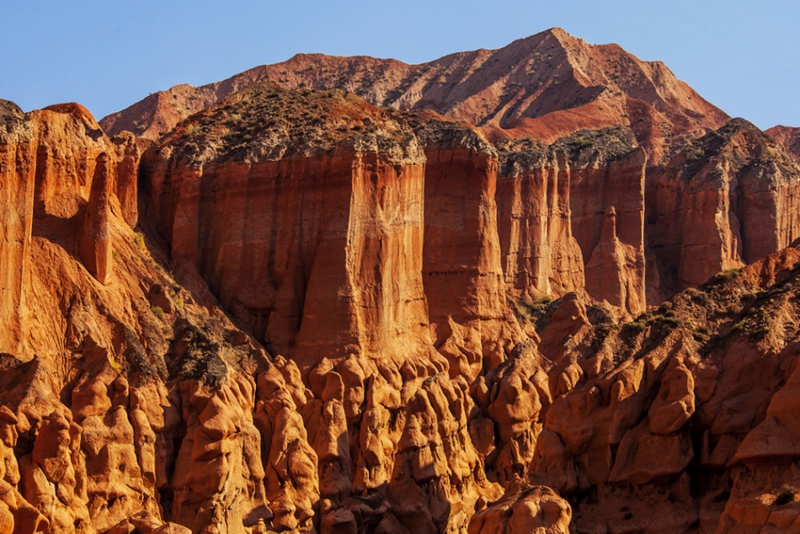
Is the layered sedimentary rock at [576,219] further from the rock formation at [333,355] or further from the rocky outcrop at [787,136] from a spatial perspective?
the rocky outcrop at [787,136]

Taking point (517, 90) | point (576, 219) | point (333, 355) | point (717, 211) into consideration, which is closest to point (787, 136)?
point (517, 90)

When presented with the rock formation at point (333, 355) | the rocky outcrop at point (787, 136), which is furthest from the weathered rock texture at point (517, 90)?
the rock formation at point (333, 355)

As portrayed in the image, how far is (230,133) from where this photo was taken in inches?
2726

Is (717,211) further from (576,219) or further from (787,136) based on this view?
(787,136)

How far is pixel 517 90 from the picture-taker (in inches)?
5256

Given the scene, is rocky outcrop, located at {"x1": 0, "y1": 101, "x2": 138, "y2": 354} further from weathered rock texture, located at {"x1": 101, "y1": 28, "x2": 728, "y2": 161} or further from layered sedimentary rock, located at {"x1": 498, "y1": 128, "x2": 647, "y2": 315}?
weathered rock texture, located at {"x1": 101, "y1": 28, "x2": 728, "y2": 161}

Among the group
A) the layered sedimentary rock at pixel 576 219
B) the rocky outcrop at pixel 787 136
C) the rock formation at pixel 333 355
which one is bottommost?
the rock formation at pixel 333 355

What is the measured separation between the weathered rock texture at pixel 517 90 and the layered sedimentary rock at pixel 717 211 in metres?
→ 8.72

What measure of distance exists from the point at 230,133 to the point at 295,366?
1086cm

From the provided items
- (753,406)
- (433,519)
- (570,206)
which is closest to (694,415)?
(753,406)

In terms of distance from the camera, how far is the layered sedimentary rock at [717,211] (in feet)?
326

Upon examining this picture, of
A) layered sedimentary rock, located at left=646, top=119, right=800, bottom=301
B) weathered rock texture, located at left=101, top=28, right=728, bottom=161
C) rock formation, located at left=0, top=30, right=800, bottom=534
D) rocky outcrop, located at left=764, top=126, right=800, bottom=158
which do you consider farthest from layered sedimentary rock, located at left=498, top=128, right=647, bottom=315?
rocky outcrop, located at left=764, top=126, right=800, bottom=158

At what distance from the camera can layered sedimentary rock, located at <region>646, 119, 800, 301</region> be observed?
99312mm

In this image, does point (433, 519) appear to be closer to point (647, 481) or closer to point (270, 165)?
point (647, 481)
